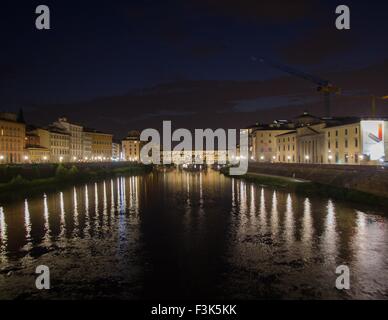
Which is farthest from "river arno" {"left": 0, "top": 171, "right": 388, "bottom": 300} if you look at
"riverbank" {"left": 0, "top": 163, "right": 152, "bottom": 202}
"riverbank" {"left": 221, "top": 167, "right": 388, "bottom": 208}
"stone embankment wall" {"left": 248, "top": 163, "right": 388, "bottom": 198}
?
"riverbank" {"left": 0, "top": 163, "right": 152, "bottom": 202}

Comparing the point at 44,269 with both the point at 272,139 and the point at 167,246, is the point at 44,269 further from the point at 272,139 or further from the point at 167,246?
the point at 272,139

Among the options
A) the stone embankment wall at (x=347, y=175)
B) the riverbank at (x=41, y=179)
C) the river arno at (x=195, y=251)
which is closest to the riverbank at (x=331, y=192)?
the stone embankment wall at (x=347, y=175)

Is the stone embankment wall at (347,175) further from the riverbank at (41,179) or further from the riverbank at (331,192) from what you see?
the riverbank at (41,179)

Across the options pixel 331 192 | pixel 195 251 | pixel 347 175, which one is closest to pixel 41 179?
pixel 331 192

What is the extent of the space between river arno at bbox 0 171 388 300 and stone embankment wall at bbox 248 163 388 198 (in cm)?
436

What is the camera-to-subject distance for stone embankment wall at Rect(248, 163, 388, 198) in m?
43.4

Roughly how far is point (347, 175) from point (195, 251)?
35.6m

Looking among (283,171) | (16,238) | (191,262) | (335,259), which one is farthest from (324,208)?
(283,171)

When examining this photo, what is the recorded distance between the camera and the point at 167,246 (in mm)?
25906

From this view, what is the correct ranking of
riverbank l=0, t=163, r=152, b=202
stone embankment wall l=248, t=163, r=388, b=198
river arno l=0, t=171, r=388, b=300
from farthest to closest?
riverbank l=0, t=163, r=152, b=202, stone embankment wall l=248, t=163, r=388, b=198, river arno l=0, t=171, r=388, b=300

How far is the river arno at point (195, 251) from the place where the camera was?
17.9 metres

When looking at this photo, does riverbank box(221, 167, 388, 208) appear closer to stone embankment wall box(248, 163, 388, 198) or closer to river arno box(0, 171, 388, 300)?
stone embankment wall box(248, 163, 388, 198)

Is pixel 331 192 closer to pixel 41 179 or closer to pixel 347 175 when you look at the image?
pixel 347 175

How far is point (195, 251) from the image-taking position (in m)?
24.8
